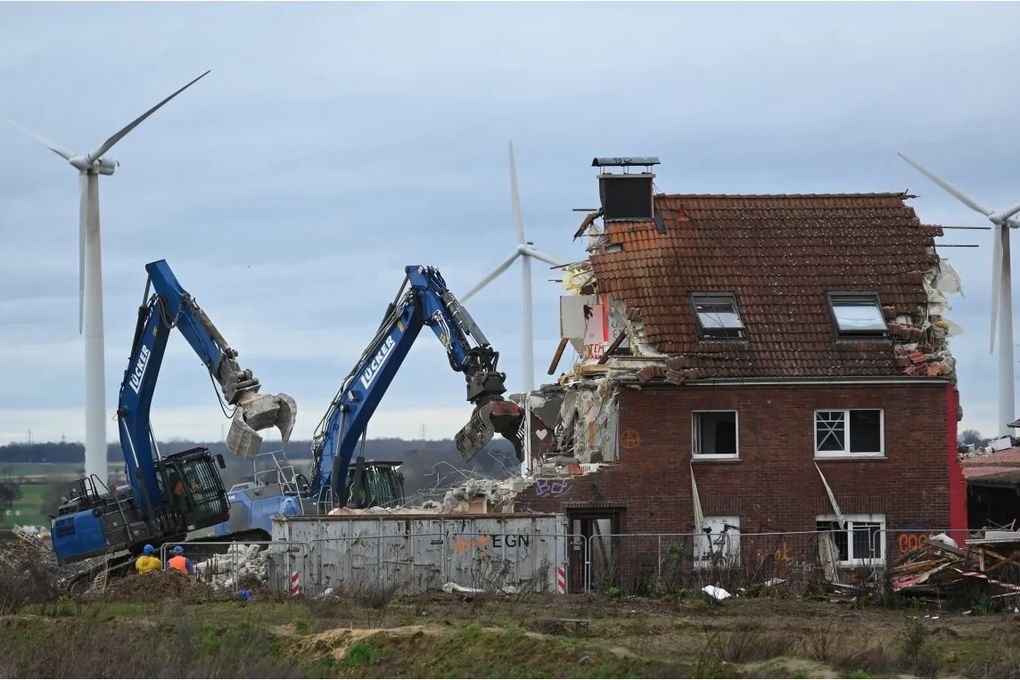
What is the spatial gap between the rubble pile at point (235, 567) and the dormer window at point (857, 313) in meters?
13.4

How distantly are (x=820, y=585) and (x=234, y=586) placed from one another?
11343 mm

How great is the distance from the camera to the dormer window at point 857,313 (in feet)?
118

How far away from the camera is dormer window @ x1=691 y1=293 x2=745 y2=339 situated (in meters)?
35.8

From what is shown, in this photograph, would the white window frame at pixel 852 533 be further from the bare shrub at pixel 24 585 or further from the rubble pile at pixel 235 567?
the bare shrub at pixel 24 585

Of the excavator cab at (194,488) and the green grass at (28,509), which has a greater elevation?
the excavator cab at (194,488)

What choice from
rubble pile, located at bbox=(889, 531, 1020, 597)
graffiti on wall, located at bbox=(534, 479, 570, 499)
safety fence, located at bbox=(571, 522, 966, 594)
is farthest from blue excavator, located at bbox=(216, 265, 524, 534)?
rubble pile, located at bbox=(889, 531, 1020, 597)

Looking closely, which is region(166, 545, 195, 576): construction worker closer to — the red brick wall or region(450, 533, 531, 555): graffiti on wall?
region(450, 533, 531, 555): graffiti on wall

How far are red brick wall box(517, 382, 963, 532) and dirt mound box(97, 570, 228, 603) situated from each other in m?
8.36

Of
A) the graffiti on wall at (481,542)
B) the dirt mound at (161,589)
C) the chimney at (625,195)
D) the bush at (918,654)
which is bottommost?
the bush at (918,654)

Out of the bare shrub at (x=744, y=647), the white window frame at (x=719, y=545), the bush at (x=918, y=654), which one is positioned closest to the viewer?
the bush at (x=918, y=654)

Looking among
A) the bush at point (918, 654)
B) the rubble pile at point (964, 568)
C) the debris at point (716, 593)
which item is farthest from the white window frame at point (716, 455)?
the bush at point (918, 654)

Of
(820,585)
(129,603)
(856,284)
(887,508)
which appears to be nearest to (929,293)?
(856,284)

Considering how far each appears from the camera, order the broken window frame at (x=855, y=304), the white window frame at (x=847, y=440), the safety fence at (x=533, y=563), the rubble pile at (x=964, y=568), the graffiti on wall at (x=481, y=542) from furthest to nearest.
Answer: the broken window frame at (x=855, y=304) < the white window frame at (x=847, y=440) < the graffiti on wall at (x=481, y=542) < the safety fence at (x=533, y=563) < the rubble pile at (x=964, y=568)

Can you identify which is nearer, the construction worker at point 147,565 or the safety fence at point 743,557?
the safety fence at point 743,557
